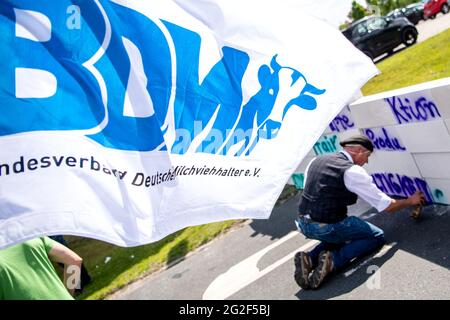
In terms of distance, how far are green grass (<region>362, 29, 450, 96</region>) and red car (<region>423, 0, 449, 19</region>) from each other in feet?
48.2

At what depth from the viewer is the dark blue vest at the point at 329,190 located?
4477mm

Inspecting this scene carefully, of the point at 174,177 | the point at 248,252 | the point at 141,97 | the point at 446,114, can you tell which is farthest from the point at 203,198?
the point at 248,252

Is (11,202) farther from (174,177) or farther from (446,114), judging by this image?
(446,114)

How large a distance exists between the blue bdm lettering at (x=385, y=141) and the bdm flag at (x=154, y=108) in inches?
107

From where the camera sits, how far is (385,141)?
218 inches

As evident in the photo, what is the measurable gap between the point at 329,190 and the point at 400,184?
159 centimetres

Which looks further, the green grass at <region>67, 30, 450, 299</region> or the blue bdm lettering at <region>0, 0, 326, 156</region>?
the green grass at <region>67, 30, 450, 299</region>

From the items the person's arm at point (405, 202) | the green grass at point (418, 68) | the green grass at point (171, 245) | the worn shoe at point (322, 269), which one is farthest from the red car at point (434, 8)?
the worn shoe at point (322, 269)

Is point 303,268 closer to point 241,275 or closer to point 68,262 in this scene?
point 241,275

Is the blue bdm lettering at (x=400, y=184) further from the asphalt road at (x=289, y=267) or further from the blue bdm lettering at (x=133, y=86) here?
the blue bdm lettering at (x=133, y=86)

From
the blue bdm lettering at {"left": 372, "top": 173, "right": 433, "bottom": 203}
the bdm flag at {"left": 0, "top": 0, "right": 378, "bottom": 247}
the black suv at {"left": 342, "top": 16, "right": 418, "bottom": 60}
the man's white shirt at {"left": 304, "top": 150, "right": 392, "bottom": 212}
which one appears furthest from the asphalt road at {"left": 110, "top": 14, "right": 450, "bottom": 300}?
the black suv at {"left": 342, "top": 16, "right": 418, "bottom": 60}

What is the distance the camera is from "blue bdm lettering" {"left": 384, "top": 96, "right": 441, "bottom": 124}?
4.67 meters

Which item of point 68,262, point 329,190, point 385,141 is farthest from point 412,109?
point 68,262

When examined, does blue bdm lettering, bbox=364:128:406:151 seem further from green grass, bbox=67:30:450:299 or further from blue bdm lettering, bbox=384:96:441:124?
green grass, bbox=67:30:450:299
